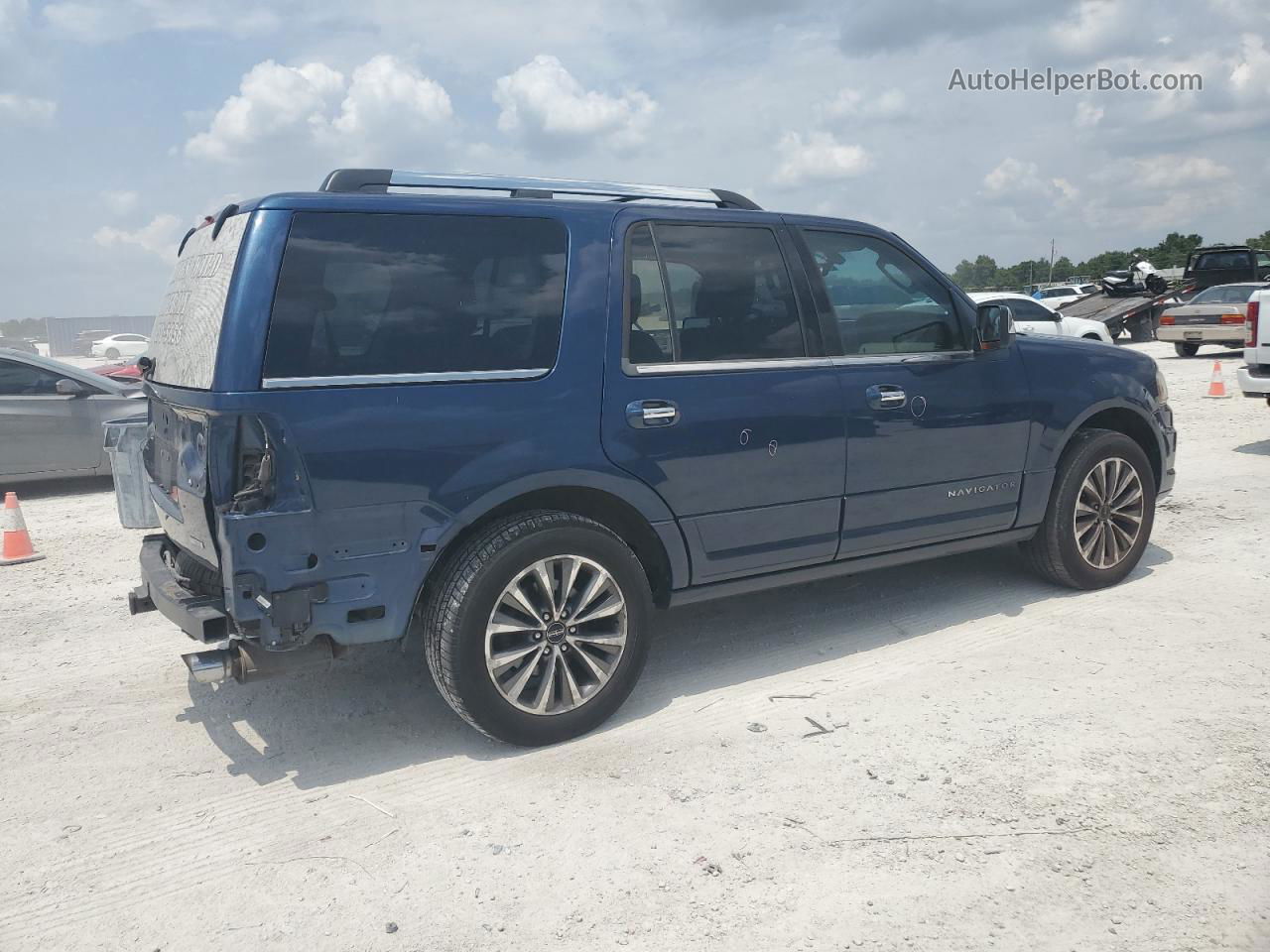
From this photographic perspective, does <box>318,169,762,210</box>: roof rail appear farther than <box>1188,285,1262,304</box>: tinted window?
No

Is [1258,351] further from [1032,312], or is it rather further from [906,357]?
[1032,312]

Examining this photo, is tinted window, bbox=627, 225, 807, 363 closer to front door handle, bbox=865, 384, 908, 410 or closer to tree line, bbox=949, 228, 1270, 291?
front door handle, bbox=865, 384, 908, 410

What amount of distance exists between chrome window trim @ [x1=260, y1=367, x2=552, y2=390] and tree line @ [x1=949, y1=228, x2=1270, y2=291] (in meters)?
48.9

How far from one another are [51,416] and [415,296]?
7.41 metres

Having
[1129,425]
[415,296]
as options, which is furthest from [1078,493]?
[415,296]

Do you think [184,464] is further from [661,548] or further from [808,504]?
[808,504]

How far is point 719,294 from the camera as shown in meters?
4.28

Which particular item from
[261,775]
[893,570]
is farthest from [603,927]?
[893,570]

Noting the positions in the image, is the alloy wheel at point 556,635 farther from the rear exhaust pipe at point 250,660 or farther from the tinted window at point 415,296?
the tinted window at point 415,296

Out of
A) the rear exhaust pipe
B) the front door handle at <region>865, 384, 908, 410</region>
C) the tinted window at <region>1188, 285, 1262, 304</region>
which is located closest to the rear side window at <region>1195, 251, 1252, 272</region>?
the tinted window at <region>1188, 285, 1262, 304</region>

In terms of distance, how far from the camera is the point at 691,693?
14.5 ft

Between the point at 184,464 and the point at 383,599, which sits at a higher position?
the point at 184,464

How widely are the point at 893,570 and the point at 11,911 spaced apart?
4.71 m

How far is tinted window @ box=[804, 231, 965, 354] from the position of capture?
4.61m
